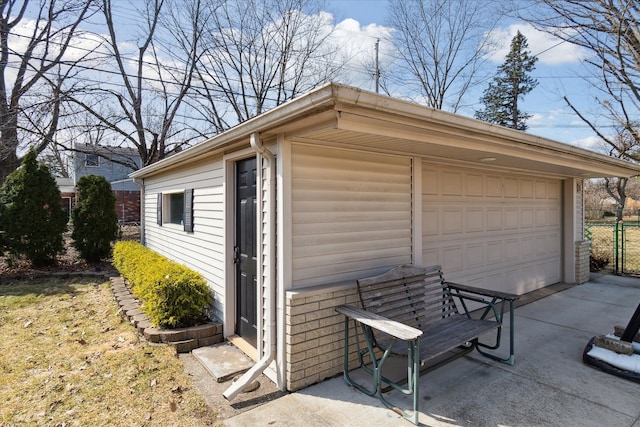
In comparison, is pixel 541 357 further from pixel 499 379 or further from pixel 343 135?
pixel 343 135

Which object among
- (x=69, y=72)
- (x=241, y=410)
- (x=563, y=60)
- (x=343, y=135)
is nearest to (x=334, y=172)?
(x=343, y=135)

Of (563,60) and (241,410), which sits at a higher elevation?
(563,60)

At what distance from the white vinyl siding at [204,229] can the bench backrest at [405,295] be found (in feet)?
6.05

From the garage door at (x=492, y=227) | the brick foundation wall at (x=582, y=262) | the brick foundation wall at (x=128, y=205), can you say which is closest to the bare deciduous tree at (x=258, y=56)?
the brick foundation wall at (x=128, y=205)

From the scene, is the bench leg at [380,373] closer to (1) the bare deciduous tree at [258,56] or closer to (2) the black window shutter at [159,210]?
(2) the black window shutter at [159,210]

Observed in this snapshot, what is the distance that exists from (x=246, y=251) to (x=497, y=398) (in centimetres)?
265

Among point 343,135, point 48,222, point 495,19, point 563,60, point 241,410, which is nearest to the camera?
point 241,410

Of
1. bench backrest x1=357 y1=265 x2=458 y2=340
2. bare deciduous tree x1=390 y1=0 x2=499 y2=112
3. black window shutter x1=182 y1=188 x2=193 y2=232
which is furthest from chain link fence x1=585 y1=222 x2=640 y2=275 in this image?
black window shutter x1=182 y1=188 x2=193 y2=232

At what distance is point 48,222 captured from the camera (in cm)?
802

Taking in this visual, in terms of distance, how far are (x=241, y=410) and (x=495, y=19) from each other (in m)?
14.4

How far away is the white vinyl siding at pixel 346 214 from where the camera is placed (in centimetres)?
312

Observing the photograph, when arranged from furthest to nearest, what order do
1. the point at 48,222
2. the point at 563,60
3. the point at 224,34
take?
the point at 224,34 < the point at 563,60 < the point at 48,222

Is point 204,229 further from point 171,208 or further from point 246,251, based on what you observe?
point 171,208

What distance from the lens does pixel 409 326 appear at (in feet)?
9.84
